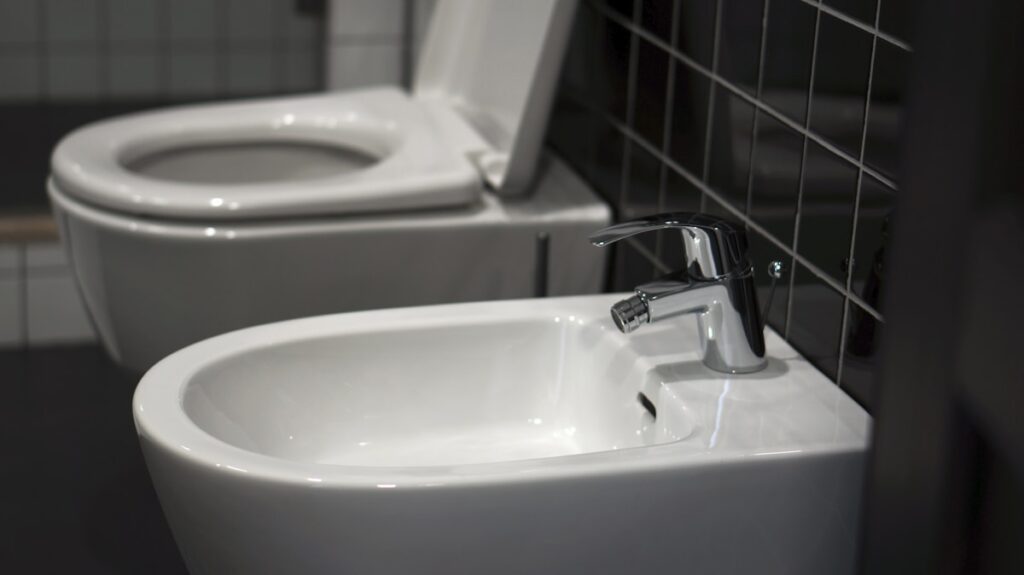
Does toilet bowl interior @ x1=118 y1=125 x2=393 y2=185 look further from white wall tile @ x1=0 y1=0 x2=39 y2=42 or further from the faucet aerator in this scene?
white wall tile @ x1=0 y1=0 x2=39 y2=42

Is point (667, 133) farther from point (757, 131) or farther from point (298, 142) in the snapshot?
point (298, 142)

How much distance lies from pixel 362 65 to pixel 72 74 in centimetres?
84

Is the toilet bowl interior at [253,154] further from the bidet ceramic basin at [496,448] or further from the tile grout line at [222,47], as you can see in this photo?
the tile grout line at [222,47]

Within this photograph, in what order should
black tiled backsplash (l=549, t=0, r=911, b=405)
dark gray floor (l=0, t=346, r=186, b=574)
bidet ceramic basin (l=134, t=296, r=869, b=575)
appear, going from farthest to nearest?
dark gray floor (l=0, t=346, r=186, b=574) → black tiled backsplash (l=549, t=0, r=911, b=405) → bidet ceramic basin (l=134, t=296, r=869, b=575)

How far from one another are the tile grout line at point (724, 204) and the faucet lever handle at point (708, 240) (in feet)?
0.22

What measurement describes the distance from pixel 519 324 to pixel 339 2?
115 cm

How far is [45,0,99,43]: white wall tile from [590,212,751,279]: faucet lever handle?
2009 mm

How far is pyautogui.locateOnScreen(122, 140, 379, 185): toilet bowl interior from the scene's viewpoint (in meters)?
1.57

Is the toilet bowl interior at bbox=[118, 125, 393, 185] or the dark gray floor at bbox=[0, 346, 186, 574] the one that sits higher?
the toilet bowl interior at bbox=[118, 125, 393, 185]

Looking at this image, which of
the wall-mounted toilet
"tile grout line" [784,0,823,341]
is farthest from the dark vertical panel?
the wall-mounted toilet

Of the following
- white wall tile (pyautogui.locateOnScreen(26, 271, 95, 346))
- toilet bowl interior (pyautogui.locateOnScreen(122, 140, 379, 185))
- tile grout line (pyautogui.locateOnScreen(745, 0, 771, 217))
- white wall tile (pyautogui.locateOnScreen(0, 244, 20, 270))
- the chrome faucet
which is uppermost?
tile grout line (pyautogui.locateOnScreen(745, 0, 771, 217))

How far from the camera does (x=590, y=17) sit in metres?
1.50

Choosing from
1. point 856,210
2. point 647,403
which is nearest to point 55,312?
point 647,403

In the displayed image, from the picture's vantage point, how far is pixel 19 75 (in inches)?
104
